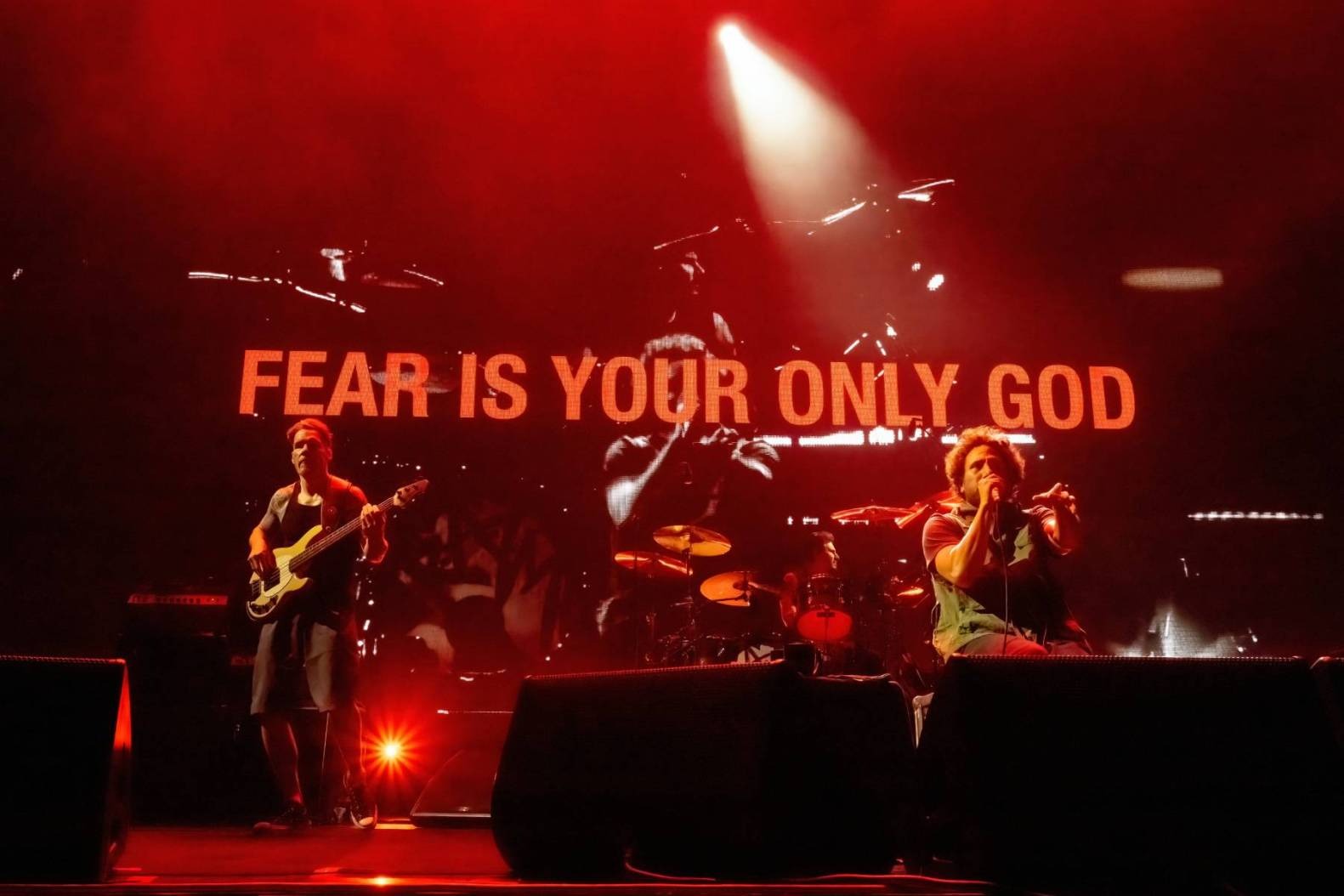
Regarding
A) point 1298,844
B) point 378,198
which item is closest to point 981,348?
point 378,198

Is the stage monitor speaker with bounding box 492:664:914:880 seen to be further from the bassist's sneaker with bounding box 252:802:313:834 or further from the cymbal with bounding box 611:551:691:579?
the cymbal with bounding box 611:551:691:579

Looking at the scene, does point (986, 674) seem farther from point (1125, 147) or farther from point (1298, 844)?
Answer: point (1125, 147)

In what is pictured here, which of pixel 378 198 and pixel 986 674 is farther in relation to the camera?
pixel 378 198

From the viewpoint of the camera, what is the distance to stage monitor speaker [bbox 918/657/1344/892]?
5.05ft

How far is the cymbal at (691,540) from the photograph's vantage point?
5410mm

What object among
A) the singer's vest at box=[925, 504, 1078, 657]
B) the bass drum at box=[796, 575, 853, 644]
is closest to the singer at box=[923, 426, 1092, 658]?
the singer's vest at box=[925, 504, 1078, 657]

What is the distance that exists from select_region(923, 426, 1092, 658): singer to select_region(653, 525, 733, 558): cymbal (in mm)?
2289

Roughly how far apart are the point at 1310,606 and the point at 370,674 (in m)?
6.21

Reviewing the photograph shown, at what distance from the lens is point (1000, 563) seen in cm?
311

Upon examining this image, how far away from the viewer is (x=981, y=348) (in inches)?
263

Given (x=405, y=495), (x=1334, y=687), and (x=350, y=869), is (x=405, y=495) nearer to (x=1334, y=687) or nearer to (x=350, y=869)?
(x=350, y=869)

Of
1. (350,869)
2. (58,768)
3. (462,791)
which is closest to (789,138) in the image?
(462,791)

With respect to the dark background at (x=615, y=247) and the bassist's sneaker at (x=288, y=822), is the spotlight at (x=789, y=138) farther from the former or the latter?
the bassist's sneaker at (x=288, y=822)

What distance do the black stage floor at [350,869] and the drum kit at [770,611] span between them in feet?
6.58
